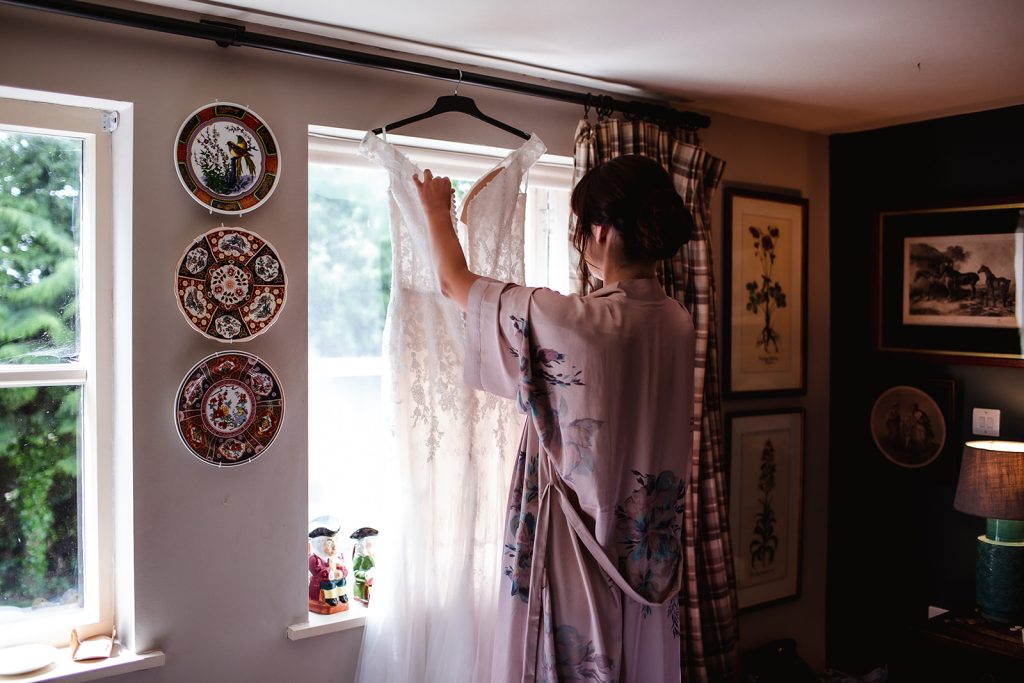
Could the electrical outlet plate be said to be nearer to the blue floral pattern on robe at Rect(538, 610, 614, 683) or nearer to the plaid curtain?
the plaid curtain

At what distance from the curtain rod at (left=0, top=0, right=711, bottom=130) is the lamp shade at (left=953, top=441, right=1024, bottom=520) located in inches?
60.7

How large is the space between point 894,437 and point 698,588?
1083 mm

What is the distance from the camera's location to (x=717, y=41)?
2205 mm

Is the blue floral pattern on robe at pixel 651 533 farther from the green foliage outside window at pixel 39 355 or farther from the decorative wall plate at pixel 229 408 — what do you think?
the green foliage outside window at pixel 39 355

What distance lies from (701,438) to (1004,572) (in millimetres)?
1063

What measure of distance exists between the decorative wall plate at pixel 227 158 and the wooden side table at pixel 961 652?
2.48 metres

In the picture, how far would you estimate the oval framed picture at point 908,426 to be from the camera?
10.3ft

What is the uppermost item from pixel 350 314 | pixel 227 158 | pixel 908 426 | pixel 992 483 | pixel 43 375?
pixel 227 158

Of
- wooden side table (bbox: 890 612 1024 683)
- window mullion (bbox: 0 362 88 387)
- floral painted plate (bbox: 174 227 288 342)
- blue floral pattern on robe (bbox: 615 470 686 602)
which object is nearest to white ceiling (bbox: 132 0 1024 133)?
floral painted plate (bbox: 174 227 288 342)

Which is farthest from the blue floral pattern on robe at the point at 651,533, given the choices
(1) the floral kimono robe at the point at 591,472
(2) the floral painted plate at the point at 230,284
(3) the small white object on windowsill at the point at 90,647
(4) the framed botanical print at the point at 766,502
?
(4) the framed botanical print at the point at 766,502

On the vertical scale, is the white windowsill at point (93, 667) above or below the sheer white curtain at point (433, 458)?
below

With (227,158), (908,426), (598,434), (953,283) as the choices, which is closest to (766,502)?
(908,426)

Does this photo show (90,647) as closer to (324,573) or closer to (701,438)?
(324,573)

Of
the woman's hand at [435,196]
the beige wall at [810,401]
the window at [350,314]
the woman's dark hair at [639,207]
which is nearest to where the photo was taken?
the woman's dark hair at [639,207]
